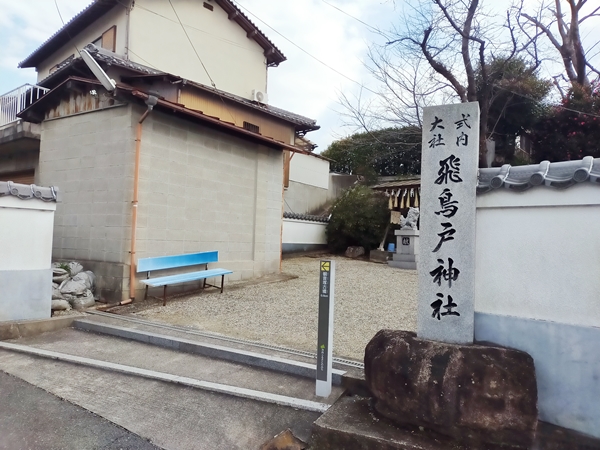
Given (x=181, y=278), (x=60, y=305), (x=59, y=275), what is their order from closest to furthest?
(x=60, y=305)
(x=59, y=275)
(x=181, y=278)

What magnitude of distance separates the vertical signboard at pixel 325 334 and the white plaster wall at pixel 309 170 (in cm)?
1521

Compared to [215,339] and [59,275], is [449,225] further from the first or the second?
[59,275]

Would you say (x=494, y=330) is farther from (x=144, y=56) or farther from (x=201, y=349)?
(x=144, y=56)

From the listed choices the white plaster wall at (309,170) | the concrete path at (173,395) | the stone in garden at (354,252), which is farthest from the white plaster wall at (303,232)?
the concrete path at (173,395)

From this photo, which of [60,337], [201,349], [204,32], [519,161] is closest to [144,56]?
[204,32]

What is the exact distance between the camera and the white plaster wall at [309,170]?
63.1ft

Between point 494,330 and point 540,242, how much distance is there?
0.85m

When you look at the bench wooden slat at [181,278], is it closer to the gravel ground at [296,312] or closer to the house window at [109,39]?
the gravel ground at [296,312]

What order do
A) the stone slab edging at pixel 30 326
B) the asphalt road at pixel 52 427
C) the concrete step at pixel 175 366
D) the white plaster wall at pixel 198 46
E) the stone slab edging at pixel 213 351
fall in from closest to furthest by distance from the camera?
the asphalt road at pixel 52 427 → the concrete step at pixel 175 366 → the stone slab edging at pixel 213 351 → the stone slab edging at pixel 30 326 → the white plaster wall at pixel 198 46

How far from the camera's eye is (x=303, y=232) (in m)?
16.7

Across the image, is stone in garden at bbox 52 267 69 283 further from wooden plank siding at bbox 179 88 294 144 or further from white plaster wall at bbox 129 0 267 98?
white plaster wall at bbox 129 0 267 98

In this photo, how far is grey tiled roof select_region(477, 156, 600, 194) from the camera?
10.2ft

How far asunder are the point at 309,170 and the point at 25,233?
14.9 meters

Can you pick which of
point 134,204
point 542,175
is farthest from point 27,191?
point 542,175
